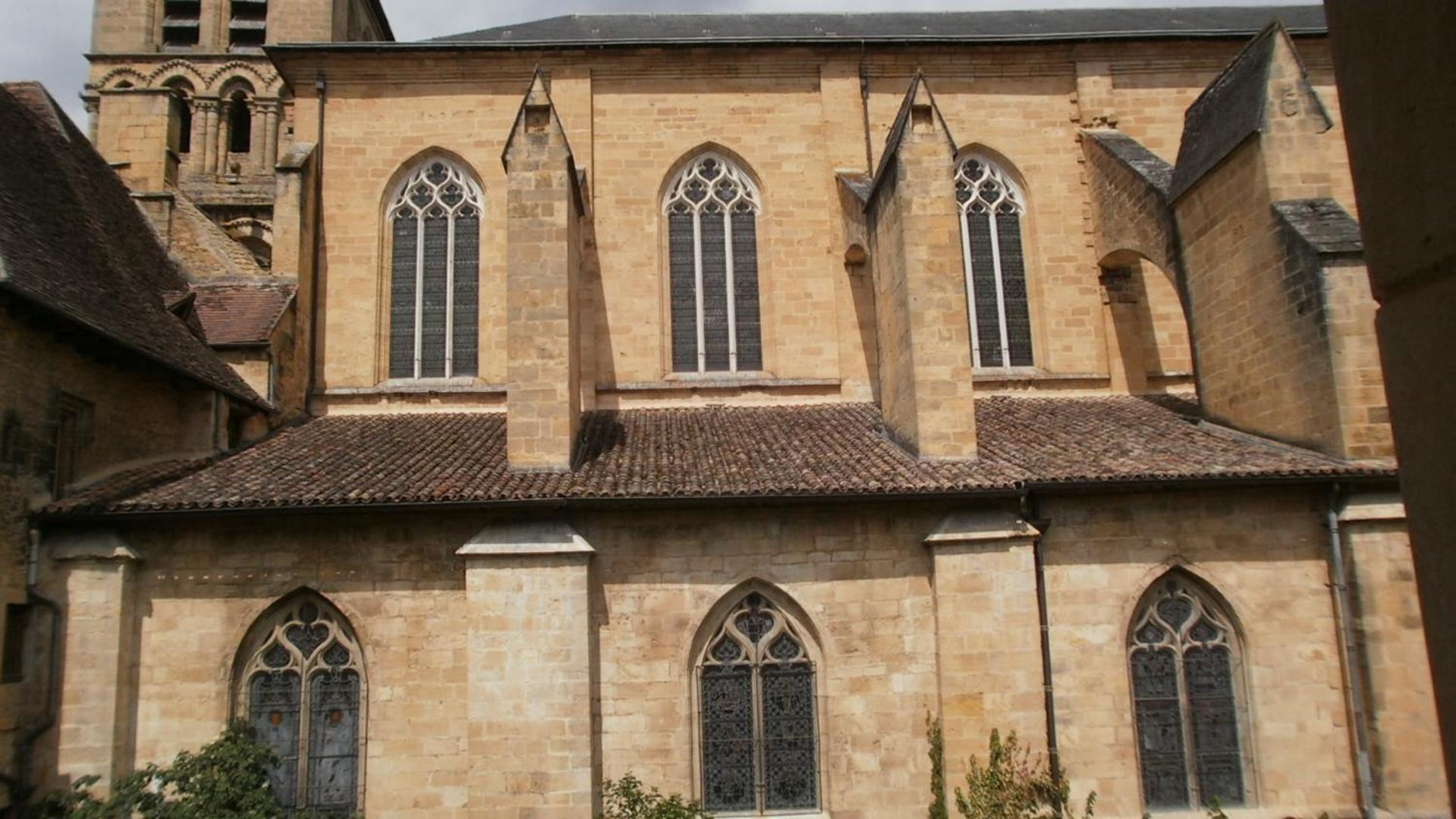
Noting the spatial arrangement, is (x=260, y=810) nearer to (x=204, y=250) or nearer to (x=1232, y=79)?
(x=204, y=250)

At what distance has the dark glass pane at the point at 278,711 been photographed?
9.84 m

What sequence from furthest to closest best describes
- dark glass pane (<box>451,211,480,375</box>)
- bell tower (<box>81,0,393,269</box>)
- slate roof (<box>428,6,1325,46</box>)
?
bell tower (<box>81,0,393,269</box>)
slate roof (<box>428,6,1325,46</box>)
dark glass pane (<box>451,211,480,375</box>)

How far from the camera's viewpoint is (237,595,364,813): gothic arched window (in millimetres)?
9773

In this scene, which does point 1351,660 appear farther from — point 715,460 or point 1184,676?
point 715,460

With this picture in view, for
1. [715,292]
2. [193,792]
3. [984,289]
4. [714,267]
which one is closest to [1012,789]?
[984,289]

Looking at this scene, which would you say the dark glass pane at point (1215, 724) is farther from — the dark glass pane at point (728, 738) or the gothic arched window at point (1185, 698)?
the dark glass pane at point (728, 738)

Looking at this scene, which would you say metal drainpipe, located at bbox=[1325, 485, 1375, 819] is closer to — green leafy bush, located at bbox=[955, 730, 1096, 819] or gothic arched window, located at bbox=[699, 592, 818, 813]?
green leafy bush, located at bbox=[955, 730, 1096, 819]

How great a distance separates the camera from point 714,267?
14453 millimetres

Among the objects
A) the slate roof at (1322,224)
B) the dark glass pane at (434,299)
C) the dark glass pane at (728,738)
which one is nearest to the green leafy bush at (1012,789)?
the dark glass pane at (728,738)

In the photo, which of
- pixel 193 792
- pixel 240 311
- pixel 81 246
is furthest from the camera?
pixel 240 311

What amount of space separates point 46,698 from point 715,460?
23.1ft

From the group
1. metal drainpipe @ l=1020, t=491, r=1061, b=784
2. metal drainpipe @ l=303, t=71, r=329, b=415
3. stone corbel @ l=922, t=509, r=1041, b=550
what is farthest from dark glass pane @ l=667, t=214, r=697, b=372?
metal drainpipe @ l=1020, t=491, r=1061, b=784

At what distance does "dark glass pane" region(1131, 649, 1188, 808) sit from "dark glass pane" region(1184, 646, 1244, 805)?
0.55 ft

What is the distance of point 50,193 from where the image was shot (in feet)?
37.9
